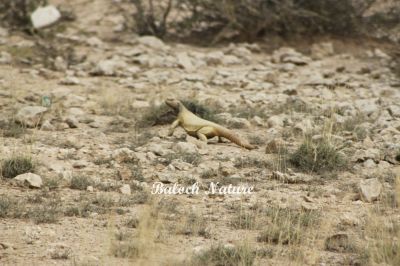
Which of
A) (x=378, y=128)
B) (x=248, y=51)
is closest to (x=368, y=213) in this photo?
(x=378, y=128)

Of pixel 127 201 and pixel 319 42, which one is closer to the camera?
pixel 127 201

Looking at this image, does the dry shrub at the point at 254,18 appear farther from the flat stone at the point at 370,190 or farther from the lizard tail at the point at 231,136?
the flat stone at the point at 370,190

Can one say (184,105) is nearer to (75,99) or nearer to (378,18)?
(75,99)

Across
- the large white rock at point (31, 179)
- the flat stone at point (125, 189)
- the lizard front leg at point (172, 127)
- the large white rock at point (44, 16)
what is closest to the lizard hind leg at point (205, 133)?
the lizard front leg at point (172, 127)

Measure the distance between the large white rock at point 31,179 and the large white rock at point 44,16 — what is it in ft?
19.7

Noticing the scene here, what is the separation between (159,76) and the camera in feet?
32.3

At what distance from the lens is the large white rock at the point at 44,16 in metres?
11.6

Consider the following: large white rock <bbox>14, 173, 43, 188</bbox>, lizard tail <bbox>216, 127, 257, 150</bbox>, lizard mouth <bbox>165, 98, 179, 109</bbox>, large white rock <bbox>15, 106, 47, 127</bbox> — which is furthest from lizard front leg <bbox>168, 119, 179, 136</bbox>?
large white rock <bbox>14, 173, 43, 188</bbox>

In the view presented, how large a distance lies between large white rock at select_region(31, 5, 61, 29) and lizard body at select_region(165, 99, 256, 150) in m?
4.75

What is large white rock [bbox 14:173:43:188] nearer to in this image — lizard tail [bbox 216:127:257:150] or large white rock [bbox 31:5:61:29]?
lizard tail [bbox 216:127:257:150]

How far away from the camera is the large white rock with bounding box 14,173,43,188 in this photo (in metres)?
5.79

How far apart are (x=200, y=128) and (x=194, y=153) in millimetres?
530

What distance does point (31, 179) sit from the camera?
582cm

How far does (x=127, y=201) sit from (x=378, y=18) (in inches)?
282
